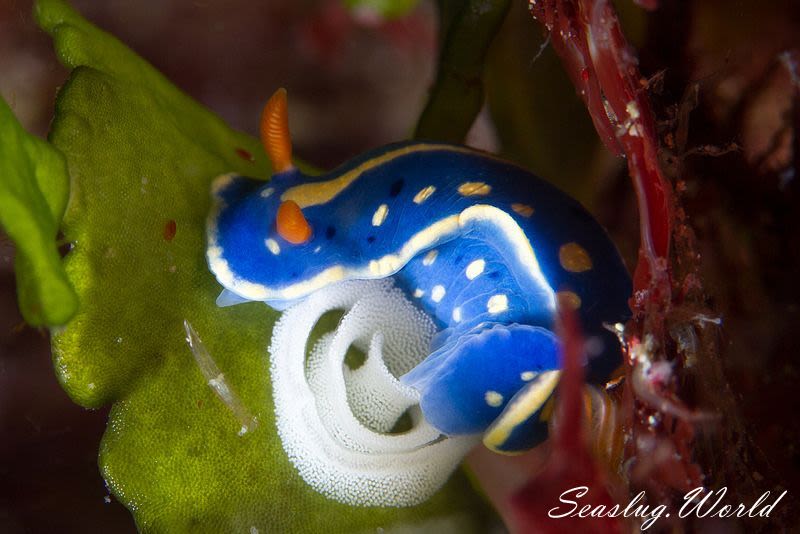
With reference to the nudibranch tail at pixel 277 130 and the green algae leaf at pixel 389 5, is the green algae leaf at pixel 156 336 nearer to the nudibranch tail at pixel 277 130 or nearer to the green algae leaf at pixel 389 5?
the nudibranch tail at pixel 277 130

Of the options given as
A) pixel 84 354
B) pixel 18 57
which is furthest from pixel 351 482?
pixel 18 57

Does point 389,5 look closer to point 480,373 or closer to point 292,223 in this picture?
point 292,223

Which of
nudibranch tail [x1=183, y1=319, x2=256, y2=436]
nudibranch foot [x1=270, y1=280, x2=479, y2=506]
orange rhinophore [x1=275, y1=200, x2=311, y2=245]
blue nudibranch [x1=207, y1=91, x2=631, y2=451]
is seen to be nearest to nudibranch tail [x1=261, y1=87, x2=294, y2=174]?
blue nudibranch [x1=207, y1=91, x2=631, y2=451]

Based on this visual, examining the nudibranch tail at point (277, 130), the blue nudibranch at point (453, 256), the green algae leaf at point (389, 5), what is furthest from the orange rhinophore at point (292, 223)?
the green algae leaf at point (389, 5)

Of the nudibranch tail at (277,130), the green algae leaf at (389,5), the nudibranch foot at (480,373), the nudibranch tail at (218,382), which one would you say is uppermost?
the green algae leaf at (389,5)

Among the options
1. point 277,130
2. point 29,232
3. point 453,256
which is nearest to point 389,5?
point 277,130

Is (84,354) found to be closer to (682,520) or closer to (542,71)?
(682,520)
